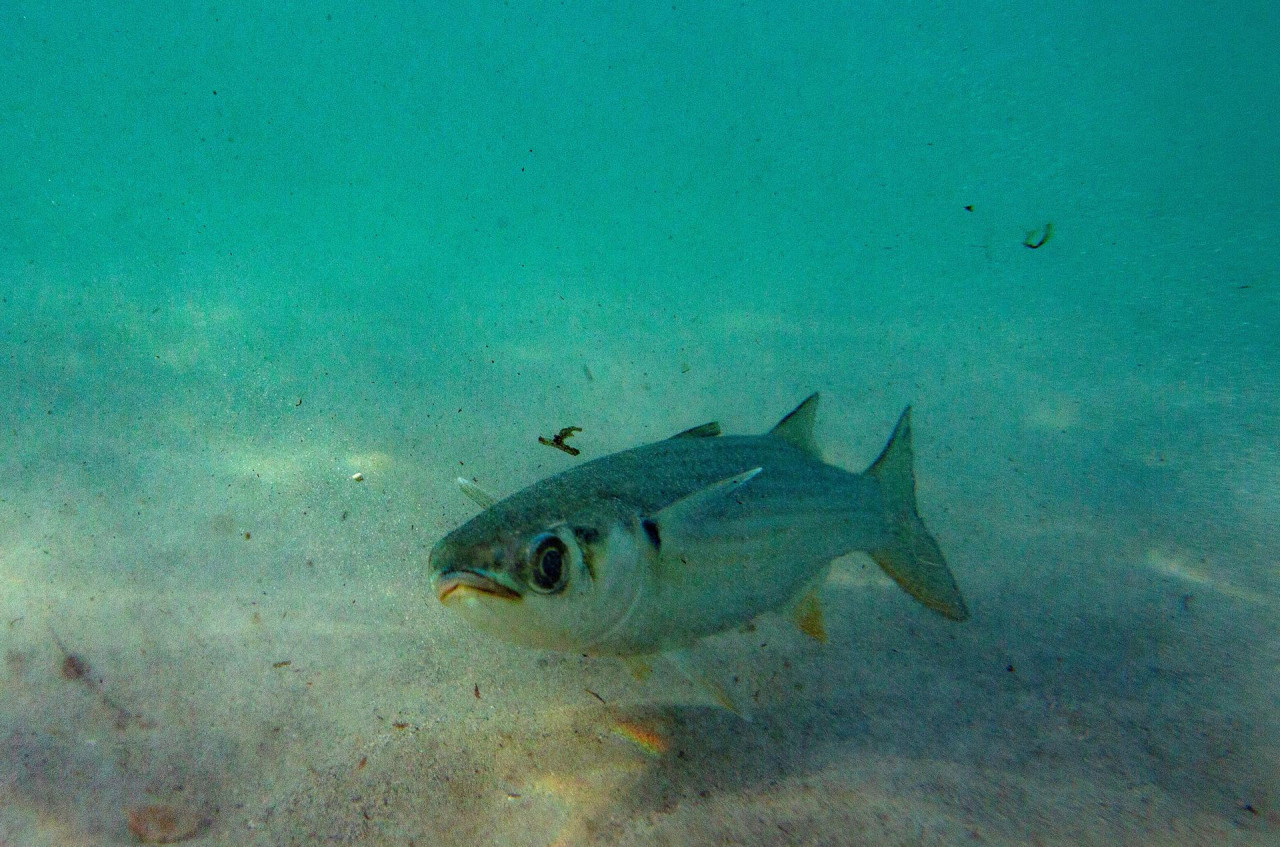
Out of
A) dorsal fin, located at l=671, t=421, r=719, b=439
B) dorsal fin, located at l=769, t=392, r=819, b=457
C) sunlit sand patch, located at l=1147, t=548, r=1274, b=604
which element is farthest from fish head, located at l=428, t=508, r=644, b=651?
sunlit sand patch, located at l=1147, t=548, r=1274, b=604

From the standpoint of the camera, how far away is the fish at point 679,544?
4.85 feet

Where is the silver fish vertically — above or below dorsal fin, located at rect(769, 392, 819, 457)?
below

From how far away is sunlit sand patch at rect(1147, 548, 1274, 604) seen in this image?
107 inches

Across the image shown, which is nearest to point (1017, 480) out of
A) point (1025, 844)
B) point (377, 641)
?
point (1025, 844)

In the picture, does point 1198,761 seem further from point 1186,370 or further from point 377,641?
point 1186,370

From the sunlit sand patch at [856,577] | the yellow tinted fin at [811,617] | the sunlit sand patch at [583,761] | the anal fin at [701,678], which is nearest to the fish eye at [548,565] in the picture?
the anal fin at [701,678]

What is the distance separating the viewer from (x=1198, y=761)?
178 centimetres

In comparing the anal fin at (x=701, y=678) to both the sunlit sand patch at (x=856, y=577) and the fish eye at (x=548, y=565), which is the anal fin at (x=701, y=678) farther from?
the sunlit sand patch at (x=856, y=577)

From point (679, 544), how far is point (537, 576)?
0.48m

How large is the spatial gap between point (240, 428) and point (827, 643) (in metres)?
3.93

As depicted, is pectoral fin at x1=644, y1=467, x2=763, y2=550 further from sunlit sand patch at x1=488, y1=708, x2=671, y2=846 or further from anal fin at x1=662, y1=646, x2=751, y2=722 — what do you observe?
sunlit sand patch at x1=488, y1=708, x2=671, y2=846

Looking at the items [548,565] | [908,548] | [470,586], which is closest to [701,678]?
[548,565]

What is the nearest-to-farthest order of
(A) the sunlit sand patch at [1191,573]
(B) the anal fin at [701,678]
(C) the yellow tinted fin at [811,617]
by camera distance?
(B) the anal fin at [701,678] → (C) the yellow tinted fin at [811,617] → (A) the sunlit sand patch at [1191,573]

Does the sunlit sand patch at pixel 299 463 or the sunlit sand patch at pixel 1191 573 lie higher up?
the sunlit sand patch at pixel 299 463
